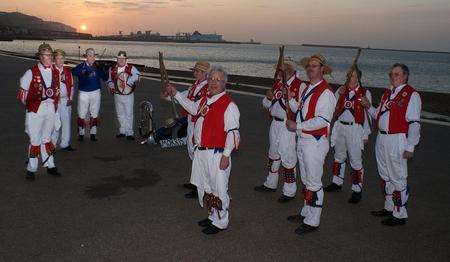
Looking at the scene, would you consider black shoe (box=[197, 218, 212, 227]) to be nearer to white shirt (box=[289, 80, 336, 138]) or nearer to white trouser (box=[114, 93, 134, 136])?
white shirt (box=[289, 80, 336, 138])

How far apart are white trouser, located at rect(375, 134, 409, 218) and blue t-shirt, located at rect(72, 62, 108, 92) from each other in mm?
7203

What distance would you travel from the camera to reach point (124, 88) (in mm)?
10898

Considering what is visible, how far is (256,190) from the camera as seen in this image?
741 centimetres

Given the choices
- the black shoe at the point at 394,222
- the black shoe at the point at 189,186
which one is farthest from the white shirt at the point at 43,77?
the black shoe at the point at 394,222

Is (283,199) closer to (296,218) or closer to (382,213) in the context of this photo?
(296,218)

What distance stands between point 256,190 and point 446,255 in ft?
10.4

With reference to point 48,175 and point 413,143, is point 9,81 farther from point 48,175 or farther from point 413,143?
point 413,143

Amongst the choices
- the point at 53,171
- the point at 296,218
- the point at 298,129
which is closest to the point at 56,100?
the point at 53,171

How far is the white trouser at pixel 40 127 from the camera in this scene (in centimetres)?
729

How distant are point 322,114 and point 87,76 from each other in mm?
6952

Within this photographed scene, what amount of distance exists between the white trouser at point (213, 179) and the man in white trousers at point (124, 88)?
584 centimetres

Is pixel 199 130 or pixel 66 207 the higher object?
pixel 199 130

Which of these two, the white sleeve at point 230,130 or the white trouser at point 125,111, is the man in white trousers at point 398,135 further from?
the white trouser at point 125,111

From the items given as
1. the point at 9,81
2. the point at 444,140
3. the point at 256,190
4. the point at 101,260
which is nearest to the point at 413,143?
the point at 256,190
